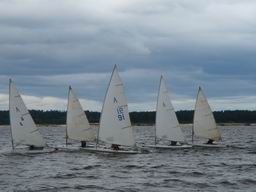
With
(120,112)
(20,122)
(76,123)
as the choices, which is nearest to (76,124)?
(76,123)

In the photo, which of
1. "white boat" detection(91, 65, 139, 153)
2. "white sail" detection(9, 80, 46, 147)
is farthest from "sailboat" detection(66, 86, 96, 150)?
"white boat" detection(91, 65, 139, 153)

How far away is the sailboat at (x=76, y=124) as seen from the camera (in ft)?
234

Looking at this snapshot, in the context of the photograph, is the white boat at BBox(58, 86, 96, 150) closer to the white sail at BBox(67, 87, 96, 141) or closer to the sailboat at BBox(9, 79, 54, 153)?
the white sail at BBox(67, 87, 96, 141)

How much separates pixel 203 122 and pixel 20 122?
22.8 meters

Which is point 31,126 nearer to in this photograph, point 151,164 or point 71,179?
point 151,164

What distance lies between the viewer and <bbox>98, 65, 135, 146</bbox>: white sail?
64375 mm


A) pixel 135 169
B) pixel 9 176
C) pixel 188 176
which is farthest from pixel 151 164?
pixel 9 176

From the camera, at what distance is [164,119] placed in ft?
245

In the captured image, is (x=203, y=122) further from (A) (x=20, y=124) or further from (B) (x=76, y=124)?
(A) (x=20, y=124)

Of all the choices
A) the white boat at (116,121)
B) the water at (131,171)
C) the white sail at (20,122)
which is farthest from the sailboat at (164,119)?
the white sail at (20,122)

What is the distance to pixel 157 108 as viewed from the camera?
74.7 meters

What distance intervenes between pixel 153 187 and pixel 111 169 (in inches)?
478

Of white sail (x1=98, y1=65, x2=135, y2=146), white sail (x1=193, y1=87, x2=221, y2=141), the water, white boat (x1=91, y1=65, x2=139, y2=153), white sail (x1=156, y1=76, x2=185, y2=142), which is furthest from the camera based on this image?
white sail (x1=193, y1=87, x2=221, y2=141)

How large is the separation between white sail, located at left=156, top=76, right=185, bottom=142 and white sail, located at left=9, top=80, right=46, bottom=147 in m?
14.3
